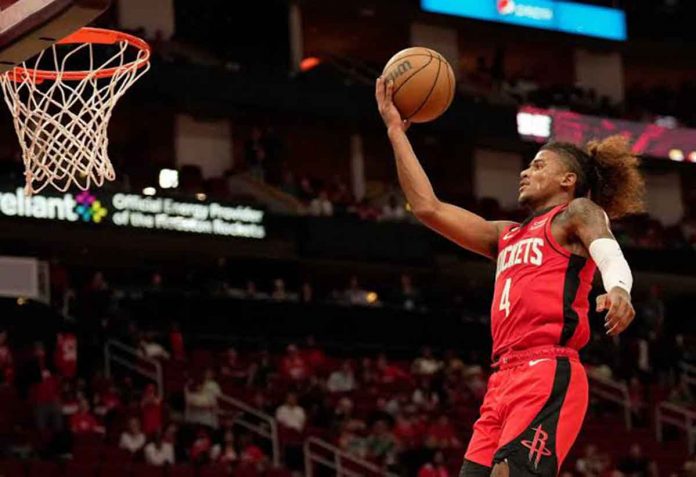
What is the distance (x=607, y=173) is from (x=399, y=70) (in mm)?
1013

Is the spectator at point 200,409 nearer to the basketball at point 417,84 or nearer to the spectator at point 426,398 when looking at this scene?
the spectator at point 426,398

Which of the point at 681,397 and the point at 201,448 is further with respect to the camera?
the point at 681,397

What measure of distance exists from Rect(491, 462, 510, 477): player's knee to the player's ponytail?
1277 millimetres

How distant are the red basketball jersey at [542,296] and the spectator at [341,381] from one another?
568 inches

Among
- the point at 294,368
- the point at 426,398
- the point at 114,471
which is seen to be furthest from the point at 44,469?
the point at 426,398

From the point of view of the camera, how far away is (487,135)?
99.1 ft

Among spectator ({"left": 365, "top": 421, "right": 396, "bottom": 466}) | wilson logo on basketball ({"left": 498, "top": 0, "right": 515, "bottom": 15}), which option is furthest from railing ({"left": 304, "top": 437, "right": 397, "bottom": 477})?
wilson logo on basketball ({"left": 498, "top": 0, "right": 515, "bottom": 15})

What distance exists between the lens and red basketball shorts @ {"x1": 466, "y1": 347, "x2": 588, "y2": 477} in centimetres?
571

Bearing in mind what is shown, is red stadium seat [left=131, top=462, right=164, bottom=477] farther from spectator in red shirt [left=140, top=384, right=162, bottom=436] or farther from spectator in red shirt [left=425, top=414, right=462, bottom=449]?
spectator in red shirt [left=425, top=414, right=462, bottom=449]

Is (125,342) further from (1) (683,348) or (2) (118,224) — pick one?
(1) (683,348)

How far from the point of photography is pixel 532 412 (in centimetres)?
579

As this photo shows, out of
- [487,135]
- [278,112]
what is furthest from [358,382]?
[487,135]

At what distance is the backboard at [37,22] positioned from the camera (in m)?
7.04

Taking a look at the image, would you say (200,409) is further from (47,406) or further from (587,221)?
(587,221)
